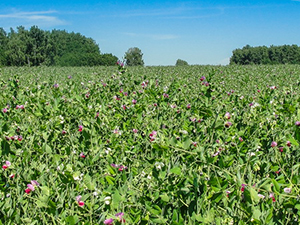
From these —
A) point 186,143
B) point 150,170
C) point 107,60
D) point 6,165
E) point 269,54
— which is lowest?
point 150,170

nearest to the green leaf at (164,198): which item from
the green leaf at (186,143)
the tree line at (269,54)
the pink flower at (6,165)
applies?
the green leaf at (186,143)

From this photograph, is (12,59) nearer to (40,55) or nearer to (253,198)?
(40,55)

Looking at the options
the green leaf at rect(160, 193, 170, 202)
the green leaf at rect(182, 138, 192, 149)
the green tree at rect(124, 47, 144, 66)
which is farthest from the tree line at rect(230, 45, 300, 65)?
the green leaf at rect(160, 193, 170, 202)

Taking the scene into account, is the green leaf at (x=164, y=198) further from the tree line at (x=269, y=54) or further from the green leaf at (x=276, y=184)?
the tree line at (x=269, y=54)

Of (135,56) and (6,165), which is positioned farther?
(135,56)

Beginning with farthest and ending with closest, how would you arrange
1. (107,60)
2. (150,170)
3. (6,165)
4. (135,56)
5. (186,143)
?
(135,56) < (107,60) < (150,170) < (6,165) < (186,143)

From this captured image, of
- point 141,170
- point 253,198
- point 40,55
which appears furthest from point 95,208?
point 40,55

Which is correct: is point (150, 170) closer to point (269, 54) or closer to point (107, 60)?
point (107, 60)

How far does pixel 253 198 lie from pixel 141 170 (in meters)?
1.07

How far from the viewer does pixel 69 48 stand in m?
113

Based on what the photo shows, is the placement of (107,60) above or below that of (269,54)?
below

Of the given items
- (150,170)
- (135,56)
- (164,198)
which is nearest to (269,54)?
(135,56)

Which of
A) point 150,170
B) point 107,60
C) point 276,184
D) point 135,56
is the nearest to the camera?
point 276,184

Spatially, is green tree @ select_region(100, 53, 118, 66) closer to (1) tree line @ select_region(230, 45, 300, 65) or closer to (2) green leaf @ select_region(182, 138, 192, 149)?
(1) tree line @ select_region(230, 45, 300, 65)
